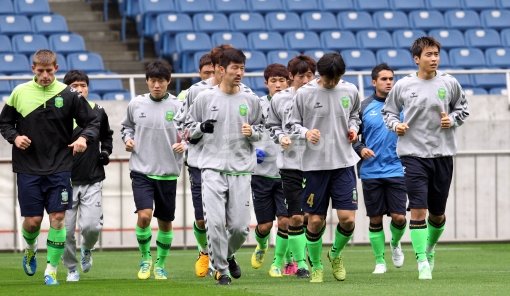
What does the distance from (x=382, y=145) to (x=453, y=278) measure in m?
2.14

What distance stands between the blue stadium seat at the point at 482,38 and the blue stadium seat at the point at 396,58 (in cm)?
171

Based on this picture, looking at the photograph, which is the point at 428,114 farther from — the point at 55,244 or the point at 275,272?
the point at 55,244

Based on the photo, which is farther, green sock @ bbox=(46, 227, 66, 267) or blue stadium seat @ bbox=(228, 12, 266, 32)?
blue stadium seat @ bbox=(228, 12, 266, 32)

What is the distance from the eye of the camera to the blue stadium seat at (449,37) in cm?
2670

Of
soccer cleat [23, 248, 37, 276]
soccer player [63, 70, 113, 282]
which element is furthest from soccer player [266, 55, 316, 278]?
soccer cleat [23, 248, 37, 276]

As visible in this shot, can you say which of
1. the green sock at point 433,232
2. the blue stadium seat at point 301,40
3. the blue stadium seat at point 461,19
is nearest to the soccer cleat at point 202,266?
the green sock at point 433,232

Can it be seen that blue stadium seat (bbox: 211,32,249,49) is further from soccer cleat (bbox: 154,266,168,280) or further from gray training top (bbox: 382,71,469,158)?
gray training top (bbox: 382,71,469,158)

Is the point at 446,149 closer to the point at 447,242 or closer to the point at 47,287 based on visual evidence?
the point at 47,287

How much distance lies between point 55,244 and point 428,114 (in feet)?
12.0

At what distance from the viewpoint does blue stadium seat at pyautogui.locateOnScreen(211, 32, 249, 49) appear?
2508cm

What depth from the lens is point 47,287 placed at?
41.0 ft

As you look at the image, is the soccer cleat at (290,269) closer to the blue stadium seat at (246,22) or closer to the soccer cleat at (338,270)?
the soccer cleat at (338,270)

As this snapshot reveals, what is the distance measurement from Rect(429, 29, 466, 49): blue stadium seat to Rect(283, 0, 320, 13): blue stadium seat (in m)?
2.36

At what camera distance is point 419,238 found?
1275 centimetres
